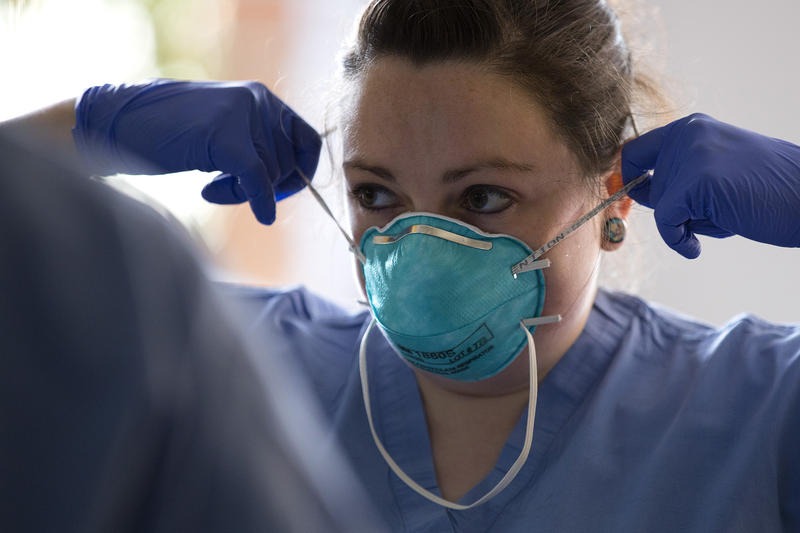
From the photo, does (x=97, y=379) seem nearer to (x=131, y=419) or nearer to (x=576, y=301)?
(x=131, y=419)

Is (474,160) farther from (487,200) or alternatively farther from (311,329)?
(311,329)

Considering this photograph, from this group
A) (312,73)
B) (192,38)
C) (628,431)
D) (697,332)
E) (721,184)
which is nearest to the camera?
(721,184)

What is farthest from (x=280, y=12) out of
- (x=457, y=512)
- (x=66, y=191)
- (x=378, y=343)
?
(x=66, y=191)

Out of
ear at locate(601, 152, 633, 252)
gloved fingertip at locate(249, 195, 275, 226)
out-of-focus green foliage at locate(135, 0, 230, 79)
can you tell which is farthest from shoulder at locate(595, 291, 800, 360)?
out-of-focus green foliage at locate(135, 0, 230, 79)

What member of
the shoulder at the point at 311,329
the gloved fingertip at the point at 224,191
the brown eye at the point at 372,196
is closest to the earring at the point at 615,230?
the brown eye at the point at 372,196

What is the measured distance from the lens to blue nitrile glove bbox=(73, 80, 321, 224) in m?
1.36

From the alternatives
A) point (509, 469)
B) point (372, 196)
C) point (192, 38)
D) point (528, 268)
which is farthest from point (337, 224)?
point (192, 38)

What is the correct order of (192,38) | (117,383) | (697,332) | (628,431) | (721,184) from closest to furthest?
(117,383) < (721,184) < (628,431) < (697,332) < (192,38)

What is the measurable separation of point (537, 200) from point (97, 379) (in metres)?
0.92

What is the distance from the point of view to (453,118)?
3.93 feet

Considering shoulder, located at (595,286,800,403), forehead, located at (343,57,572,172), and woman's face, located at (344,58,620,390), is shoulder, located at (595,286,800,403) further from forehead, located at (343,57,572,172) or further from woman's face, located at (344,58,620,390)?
forehead, located at (343,57,572,172)

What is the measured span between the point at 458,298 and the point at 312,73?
67.3 inches

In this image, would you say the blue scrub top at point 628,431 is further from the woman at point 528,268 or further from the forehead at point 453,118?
the forehead at point 453,118

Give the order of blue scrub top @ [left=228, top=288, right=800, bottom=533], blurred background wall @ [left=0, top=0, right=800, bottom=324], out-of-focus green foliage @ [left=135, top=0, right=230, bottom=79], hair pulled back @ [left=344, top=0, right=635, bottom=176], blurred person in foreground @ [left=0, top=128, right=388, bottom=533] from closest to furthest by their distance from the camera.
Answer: blurred person in foreground @ [left=0, top=128, right=388, bottom=533] < blue scrub top @ [left=228, top=288, right=800, bottom=533] < hair pulled back @ [left=344, top=0, right=635, bottom=176] < blurred background wall @ [left=0, top=0, right=800, bottom=324] < out-of-focus green foliage @ [left=135, top=0, right=230, bottom=79]
